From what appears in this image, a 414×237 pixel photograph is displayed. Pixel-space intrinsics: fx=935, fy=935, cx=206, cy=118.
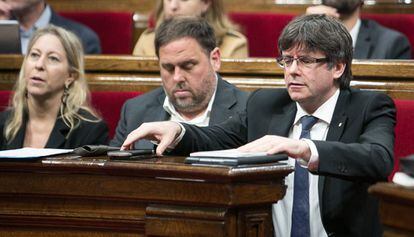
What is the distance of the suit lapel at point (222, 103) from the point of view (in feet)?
8.68

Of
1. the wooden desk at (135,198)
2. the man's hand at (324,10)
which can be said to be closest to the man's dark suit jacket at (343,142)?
the wooden desk at (135,198)

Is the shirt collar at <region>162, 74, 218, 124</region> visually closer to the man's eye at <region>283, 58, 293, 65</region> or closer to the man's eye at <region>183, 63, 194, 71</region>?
the man's eye at <region>183, 63, 194, 71</region>

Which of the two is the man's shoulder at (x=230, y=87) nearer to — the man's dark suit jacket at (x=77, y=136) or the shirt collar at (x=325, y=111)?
the man's dark suit jacket at (x=77, y=136)

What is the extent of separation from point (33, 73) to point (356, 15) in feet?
3.83

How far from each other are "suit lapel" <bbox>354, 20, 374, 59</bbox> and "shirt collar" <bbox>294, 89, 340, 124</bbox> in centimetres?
108

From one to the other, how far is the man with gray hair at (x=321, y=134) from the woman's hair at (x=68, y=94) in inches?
27.6

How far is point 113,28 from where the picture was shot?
12.5 ft

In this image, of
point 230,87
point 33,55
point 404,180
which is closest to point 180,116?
point 230,87

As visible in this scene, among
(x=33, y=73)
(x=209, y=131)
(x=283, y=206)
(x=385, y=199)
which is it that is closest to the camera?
(x=385, y=199)

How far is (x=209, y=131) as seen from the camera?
2.26m

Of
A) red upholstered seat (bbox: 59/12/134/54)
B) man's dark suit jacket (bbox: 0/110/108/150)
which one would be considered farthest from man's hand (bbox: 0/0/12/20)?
man's dark suit jacket (bbox: 0/110/108/150)

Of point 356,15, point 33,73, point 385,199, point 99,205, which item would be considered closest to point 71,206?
point 99,205

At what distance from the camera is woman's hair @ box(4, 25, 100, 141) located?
9.29ft

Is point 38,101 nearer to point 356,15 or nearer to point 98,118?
point 98,118
